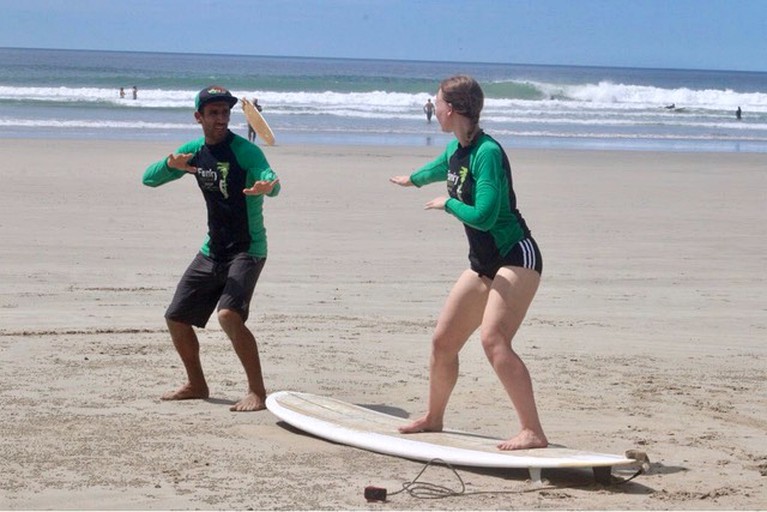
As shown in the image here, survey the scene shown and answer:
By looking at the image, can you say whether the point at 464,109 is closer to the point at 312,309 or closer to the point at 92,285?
the point at 312,309

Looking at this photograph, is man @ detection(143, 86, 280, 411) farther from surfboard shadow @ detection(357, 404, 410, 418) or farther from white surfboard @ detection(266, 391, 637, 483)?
surfboard shadow @ detection(357, 404, 410, 418)

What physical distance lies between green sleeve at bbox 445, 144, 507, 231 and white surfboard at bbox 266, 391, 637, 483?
1008mm

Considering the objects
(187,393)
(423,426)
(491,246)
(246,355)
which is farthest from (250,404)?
(491,246)

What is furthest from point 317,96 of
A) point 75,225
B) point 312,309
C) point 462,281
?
point 462,281

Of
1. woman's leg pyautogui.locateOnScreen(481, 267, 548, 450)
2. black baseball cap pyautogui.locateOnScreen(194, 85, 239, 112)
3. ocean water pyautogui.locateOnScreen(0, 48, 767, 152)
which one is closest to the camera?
woman's leg pyautogui.locateOnScreen(481, 267, 548, 450)

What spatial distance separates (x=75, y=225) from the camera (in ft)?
45.5

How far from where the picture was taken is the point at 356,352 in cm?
798

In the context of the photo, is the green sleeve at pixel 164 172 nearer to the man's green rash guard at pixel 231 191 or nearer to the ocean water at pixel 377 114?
the man's green rash guard at pixel 231 191

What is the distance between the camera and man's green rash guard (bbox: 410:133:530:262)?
5.21 meters

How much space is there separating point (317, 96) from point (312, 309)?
53.8 meters

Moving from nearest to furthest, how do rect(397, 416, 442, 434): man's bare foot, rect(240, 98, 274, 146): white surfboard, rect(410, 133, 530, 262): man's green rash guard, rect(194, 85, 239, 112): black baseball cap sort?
rect(410, 133, 530, 262): man's green rash guard < rect(397, 416, 442, 434): man's bare foot < rect(194, 85, 239, 112): black baseball cap < rect(240, 98, 274, 146): white surfboard

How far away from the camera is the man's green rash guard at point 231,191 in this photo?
21.1 feet

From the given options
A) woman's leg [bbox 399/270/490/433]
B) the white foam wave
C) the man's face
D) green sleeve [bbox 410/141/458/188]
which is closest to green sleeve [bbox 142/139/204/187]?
the man's face

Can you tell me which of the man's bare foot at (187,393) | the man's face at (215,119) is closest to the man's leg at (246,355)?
the man's bare foot at (187,393)
